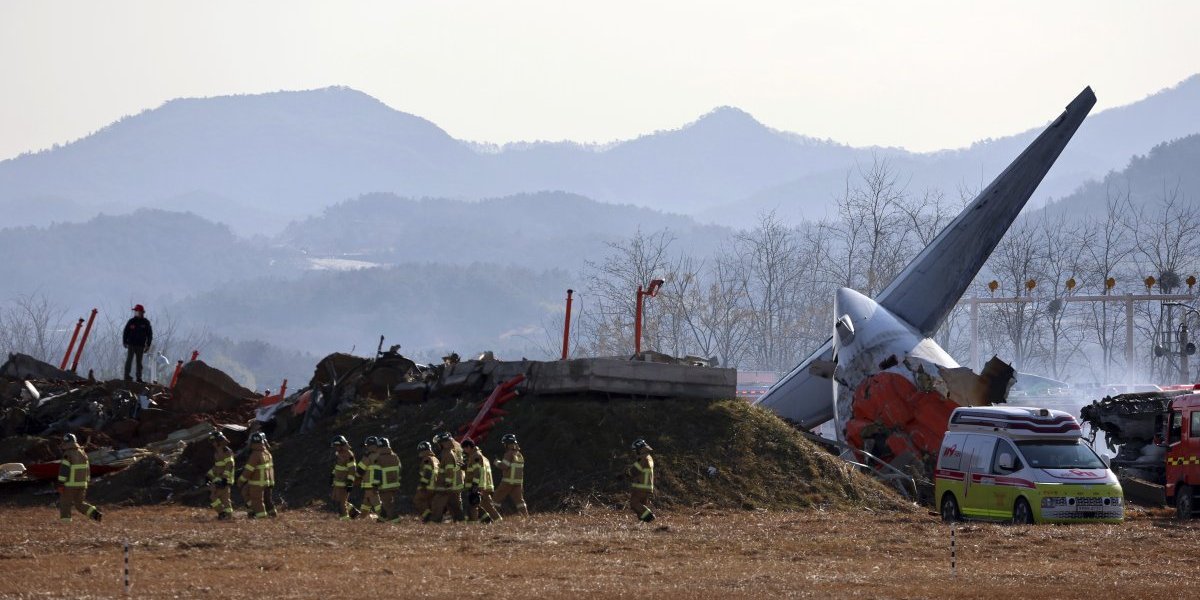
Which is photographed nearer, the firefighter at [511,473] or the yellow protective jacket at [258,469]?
the yellow protective jacket at [258,469]

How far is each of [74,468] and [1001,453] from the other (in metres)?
16.4

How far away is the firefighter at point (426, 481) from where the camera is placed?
27016 millimetres

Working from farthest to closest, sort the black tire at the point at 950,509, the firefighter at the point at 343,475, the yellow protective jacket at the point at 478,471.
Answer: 1. the black tire at the point at 950,509
2. the firefighter at the point at 343,475
3. the yellow protective jacket at the point at 478,471

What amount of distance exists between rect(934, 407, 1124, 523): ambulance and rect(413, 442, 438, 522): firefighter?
31.3ft

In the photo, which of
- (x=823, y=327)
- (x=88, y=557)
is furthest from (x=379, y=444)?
(x=823, y=327)

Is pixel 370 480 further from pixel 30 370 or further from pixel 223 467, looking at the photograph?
pixel 30 370

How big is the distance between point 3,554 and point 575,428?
13.4 meters

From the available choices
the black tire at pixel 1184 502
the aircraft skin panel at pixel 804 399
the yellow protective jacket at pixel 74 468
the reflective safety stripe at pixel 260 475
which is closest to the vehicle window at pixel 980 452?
the black tire at pixel 1184 502

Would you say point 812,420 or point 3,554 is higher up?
point 812,420

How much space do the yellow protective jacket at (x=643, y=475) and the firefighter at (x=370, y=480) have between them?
4669 millimetres

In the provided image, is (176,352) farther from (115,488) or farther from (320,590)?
(320,590)

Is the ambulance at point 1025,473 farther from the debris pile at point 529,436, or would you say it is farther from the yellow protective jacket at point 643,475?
the yellow protective jacket at point 643,475

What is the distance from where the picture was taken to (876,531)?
2562 cm

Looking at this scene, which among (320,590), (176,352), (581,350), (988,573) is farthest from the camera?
(176,352)
